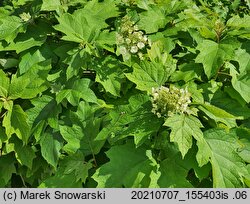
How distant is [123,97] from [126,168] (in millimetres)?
499

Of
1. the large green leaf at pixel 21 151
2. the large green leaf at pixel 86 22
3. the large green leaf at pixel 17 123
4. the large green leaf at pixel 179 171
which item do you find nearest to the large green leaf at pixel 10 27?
the large green leaf at pixel 86 22

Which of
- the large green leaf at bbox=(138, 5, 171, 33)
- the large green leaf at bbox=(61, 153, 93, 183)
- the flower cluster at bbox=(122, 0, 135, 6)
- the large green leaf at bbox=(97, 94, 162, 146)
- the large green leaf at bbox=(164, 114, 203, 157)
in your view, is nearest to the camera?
the large green leaf at bbox=(164, 114, 203, 157)

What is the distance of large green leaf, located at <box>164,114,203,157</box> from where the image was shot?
2.02m

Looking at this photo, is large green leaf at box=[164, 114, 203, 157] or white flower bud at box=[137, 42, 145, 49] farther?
white flower bud at box=[137, 42, 145, 49]

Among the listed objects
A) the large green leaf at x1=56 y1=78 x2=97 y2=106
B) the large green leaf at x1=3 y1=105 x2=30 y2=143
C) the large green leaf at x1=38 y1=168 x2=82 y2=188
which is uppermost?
the large green leaf at x1=56 y1=78 x2=97 y2=106

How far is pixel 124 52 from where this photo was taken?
2434mm

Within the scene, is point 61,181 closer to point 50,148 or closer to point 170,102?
point 50,148

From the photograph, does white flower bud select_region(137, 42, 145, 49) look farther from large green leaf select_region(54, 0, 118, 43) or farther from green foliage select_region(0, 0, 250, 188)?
large green leaf select_region(54, 0, 118, 43)

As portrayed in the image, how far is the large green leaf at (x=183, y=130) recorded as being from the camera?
2.02 meters

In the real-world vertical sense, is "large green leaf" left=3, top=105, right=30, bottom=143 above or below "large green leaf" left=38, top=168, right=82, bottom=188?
above

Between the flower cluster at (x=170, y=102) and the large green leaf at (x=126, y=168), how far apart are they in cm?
29

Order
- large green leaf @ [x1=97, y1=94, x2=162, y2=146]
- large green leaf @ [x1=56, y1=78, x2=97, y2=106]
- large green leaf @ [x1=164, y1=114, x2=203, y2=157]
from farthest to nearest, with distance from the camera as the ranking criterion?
1. large green leaf @ [x1=56, y1=78, x2=97, y2=106]
2. large green leaf @ [x1=97, y1=94, x2=162, y2=146]
3. large green leaf @ [x1=164, y1=114, x2=203, y2=157]

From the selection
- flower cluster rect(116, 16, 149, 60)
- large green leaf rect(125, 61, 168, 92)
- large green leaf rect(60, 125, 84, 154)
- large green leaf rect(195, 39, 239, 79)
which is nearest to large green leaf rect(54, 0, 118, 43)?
flower cluster rect(116, 16, 149, 60)

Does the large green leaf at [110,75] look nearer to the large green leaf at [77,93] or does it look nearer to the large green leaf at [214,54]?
the large green leaf at [77,93]
